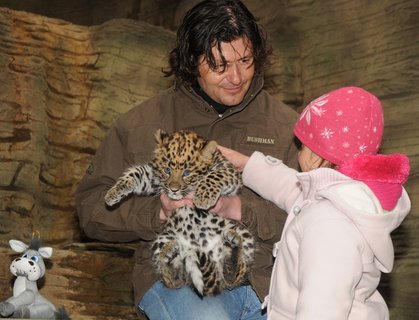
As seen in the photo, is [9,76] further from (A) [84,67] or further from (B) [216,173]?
(B) [216,173]

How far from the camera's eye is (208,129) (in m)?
4.51

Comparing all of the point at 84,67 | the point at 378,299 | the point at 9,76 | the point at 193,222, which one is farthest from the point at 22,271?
the point at 84,67

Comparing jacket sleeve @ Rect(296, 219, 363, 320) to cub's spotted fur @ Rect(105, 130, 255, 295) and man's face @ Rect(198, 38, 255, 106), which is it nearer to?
cub's spotted fur @ Rect(105, 130, 255, 295)

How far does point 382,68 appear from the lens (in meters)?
7.14

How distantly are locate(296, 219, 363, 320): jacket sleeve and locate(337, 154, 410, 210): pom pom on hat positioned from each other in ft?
0.76

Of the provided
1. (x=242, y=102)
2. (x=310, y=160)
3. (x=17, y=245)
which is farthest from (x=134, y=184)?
(x=17, y=245)

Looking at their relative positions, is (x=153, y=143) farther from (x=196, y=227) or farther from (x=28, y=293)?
(x=28, y=293)

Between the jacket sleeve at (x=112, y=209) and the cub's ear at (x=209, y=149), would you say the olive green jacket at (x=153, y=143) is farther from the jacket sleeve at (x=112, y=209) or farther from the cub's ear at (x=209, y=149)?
the cub's ear at (x=209, y=149)

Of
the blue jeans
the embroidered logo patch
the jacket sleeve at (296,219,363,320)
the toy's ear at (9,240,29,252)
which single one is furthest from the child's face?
the toy's ear at (9,240,29,252)

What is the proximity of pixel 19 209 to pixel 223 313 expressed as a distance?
150 inches

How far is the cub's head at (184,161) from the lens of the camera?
418cm

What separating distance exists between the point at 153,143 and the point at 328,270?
60.5 inches

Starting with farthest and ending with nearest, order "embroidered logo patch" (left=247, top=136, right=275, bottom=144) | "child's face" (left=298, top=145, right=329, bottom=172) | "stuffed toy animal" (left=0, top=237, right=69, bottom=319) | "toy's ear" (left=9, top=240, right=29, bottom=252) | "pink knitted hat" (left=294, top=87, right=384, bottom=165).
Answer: "toy's ear" (left=9, top=240, right=29, bottom=252), "stuffed toy animal" (left=0, top=237, right=69, bottom=319), "embroidered logo patch" (left=247, top=136, right=275, bottom=144), "child's face" (left=298, top=145, right=329, bottom=172), "pink knitted hat" (left=294, top=87, right=384, bottom=165)

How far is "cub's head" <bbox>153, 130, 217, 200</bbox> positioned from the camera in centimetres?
418
